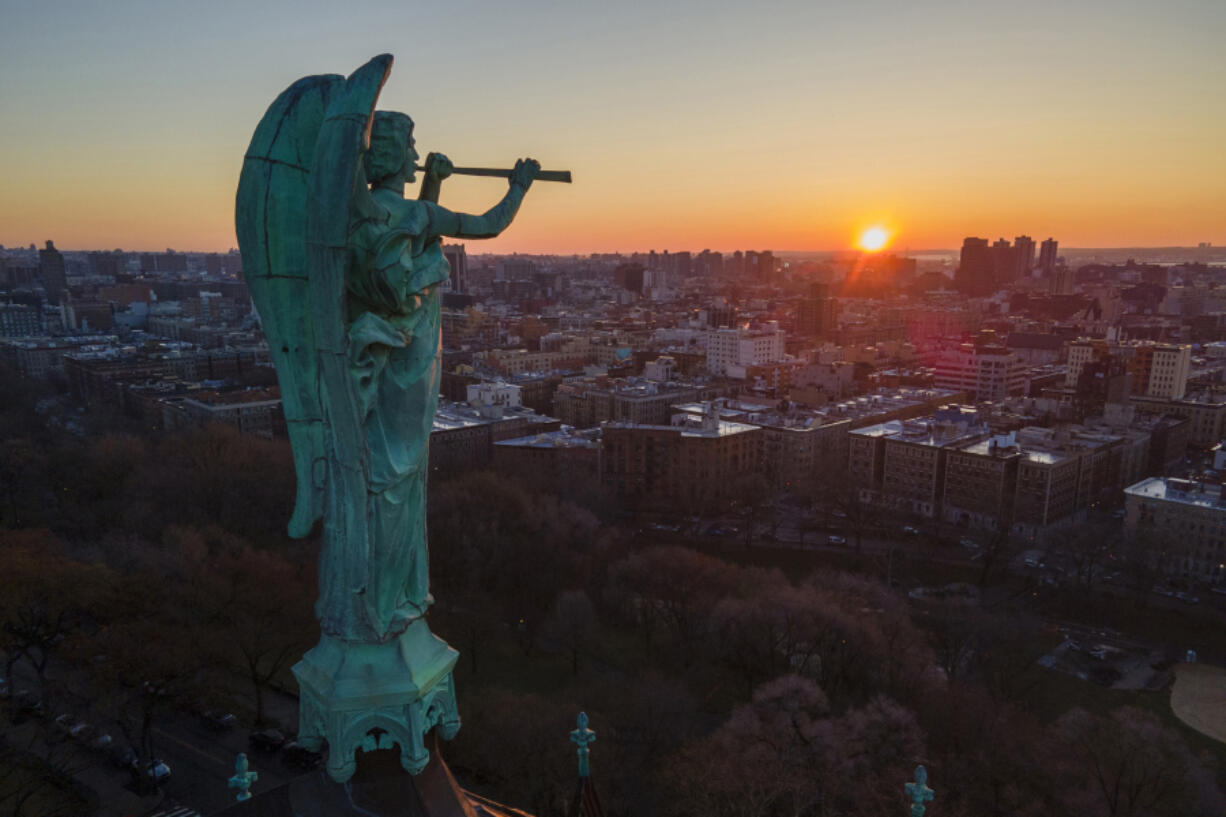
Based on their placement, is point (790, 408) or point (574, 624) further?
point (790, 408)

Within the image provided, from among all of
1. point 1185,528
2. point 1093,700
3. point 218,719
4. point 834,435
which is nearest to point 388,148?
point 218,719

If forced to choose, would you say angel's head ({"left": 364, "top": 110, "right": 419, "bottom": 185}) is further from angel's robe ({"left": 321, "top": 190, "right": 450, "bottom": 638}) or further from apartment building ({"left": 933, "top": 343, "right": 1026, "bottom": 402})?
apartment building ({"left": 933, "top": 343, "right": 1026, "bottom": 402})

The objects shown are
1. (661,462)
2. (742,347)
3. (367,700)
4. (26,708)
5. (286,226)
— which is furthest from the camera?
(742,347)

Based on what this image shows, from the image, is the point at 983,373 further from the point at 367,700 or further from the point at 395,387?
the point at 367,700

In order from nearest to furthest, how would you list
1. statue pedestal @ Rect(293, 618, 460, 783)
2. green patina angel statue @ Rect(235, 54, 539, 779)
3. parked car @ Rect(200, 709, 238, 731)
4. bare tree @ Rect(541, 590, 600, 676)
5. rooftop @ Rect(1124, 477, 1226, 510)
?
green patina angel statue @ Rect(235, 54, 539, 779) → statue pedestal @ Rect(293, 618, 460, 783) → parked car @ Rect(200, 709, 238, 731) → bare tree @ Rect(541, 590, 600, 676) → rooftop @ Rect(1124, 477, 1226, 510)

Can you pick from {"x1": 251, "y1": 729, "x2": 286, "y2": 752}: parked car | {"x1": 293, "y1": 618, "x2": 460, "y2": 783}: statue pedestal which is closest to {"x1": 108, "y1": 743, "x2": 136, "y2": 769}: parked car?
{"x1": 251, "y1": 729, "x2": 286, "y2": 752}: parked car

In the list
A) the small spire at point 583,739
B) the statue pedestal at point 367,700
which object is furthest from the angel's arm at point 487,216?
the small spire at point 583,739

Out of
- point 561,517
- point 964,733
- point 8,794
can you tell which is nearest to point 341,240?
point 8,794
